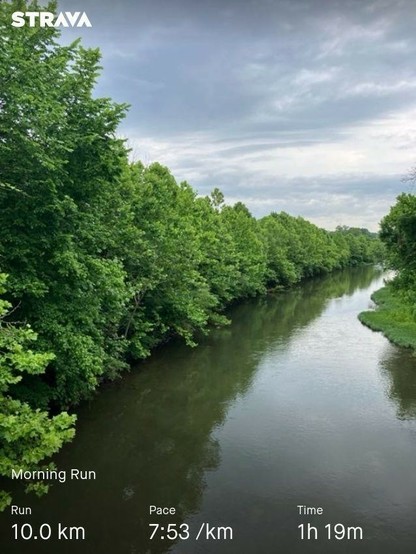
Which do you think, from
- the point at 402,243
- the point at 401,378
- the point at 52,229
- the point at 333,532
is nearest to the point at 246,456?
the point at 333,532

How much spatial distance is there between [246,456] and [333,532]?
4933mm

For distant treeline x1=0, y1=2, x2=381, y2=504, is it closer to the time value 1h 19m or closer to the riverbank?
the time value 1h 19m

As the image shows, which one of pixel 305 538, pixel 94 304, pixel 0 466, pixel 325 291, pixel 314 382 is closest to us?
pixel 0 466

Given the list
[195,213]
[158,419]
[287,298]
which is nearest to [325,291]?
[287,298]

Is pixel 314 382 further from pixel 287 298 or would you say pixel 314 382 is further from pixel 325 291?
pixel 325 291

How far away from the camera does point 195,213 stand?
141ft

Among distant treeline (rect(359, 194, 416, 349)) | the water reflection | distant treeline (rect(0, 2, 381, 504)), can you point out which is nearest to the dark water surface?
the water reflection

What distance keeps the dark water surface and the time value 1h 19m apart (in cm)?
11

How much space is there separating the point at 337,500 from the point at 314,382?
40.3 ft

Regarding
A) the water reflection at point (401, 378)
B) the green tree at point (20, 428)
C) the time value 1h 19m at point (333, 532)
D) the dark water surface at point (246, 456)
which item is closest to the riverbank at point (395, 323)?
the water reflection at point (401, 378)

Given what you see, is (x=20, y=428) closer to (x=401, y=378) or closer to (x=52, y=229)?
(x=52, y=229)

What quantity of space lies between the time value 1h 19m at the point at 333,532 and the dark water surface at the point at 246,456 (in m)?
0.11

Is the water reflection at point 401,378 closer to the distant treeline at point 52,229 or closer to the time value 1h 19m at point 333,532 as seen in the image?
the time value 1h 19m at point 333,532

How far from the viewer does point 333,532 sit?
45.3 feet
